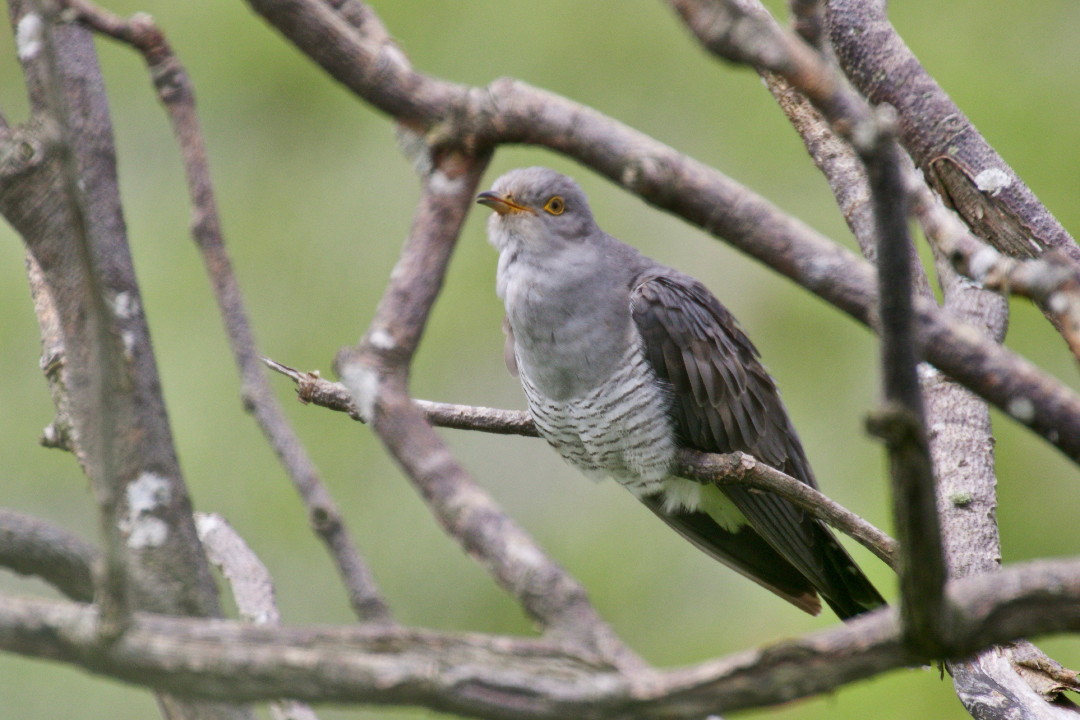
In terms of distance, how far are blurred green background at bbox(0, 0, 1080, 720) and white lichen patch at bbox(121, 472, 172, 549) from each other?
367 centimetres

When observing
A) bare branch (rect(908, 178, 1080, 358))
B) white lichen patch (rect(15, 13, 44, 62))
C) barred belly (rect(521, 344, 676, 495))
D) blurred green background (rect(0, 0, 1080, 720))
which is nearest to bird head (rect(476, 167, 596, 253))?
barred belly (rect(521, 344, 676, 495))

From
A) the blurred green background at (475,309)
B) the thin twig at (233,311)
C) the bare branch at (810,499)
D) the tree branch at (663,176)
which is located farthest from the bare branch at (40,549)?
the blurred green background at (475,309)

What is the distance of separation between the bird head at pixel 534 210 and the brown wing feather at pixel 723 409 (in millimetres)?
273

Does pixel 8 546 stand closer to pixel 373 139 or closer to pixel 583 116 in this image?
pixel 583 116

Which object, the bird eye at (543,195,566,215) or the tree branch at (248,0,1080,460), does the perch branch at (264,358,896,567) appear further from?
the tree branch at (248,0,1080,460)

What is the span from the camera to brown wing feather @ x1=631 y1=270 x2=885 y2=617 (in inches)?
108

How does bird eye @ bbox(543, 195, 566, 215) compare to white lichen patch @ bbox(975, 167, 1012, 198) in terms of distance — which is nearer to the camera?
white lichen patch @ bbox(975, 167, 1012, 198)

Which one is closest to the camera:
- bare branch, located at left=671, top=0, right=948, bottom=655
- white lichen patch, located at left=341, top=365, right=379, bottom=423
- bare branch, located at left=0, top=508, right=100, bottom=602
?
bare branch, located at left=671, top=0, right=948, bottom=655

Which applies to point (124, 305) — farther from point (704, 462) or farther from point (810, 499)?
point (704, 462)

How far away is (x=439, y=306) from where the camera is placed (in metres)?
6.11

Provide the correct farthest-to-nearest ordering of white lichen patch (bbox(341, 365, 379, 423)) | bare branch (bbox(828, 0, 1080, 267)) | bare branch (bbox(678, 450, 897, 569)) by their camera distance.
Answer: bare branch (bbox(828, 0, 1080, 267))
bare branch (bbox(678, 450, 897, 569))
white lichen patch (bbox(341, 365, 379, 423))

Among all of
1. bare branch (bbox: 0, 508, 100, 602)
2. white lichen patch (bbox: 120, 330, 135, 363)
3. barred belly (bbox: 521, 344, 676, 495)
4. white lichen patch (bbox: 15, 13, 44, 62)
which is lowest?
bare branch (bbox: 0, 508, 100, 602)

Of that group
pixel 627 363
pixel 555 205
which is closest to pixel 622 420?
pixel 627 363

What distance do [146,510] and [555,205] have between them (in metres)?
1.75
